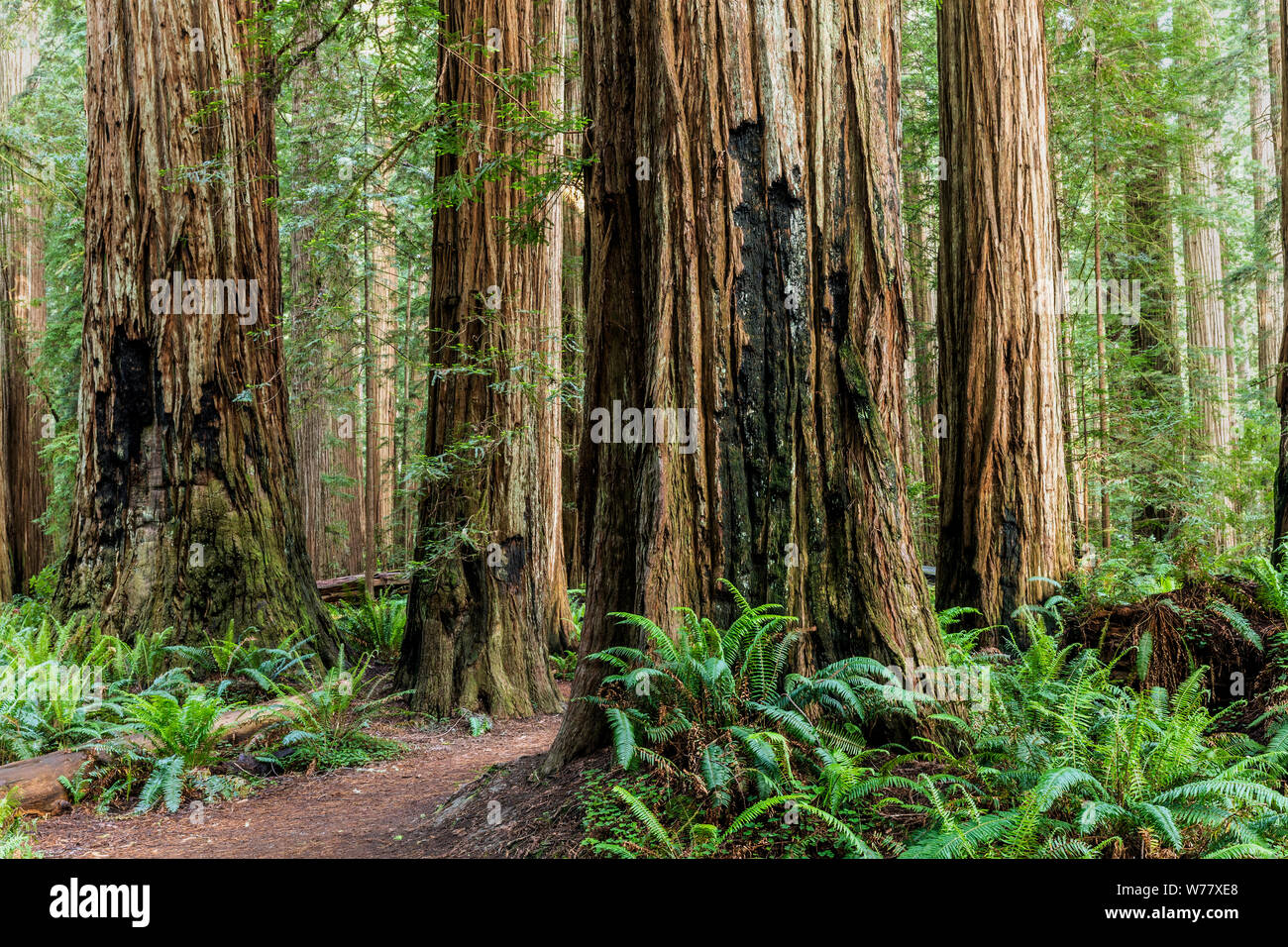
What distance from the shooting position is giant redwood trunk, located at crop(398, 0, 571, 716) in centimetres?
718

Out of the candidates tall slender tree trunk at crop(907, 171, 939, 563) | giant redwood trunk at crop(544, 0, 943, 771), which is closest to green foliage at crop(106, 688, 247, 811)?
giant redwood trunk at crop(544, 0, 943, 771)

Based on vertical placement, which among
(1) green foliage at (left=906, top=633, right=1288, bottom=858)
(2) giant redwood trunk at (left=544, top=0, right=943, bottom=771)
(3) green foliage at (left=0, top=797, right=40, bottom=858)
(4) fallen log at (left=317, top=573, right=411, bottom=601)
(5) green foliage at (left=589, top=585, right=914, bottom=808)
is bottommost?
(3) green foliage at (left=0, top=797, right=40, bottom=858)

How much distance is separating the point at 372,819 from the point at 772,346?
362 cm

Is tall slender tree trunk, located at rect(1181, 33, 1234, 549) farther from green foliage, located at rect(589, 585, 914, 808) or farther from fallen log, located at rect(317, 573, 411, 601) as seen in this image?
fallen log, located at rect(317, 573, 411, 601)

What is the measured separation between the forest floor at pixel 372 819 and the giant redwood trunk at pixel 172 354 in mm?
2417

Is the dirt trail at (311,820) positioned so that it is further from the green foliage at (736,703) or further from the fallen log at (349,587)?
the fallen log at (349,587)

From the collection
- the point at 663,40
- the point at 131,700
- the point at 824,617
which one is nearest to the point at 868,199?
the point at 663,40

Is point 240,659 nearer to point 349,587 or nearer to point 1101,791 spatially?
point 349,587

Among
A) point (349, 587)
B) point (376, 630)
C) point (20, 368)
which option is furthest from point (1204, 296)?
point (20, 368)

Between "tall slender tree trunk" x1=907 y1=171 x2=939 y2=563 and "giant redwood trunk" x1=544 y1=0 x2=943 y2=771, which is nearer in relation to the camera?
"giant redwood trunk" x1=544 y1=0 x2=943 y2=771

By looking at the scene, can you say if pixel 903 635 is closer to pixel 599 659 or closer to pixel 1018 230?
pixel 599 659

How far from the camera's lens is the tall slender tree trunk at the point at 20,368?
556 inches

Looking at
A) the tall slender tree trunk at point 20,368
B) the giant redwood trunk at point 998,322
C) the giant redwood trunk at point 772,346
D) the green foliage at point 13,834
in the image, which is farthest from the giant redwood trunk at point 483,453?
the tall slender tree trunk at point 20,368

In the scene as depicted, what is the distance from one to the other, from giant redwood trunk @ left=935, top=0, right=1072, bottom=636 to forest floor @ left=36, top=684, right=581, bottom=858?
402 cm
